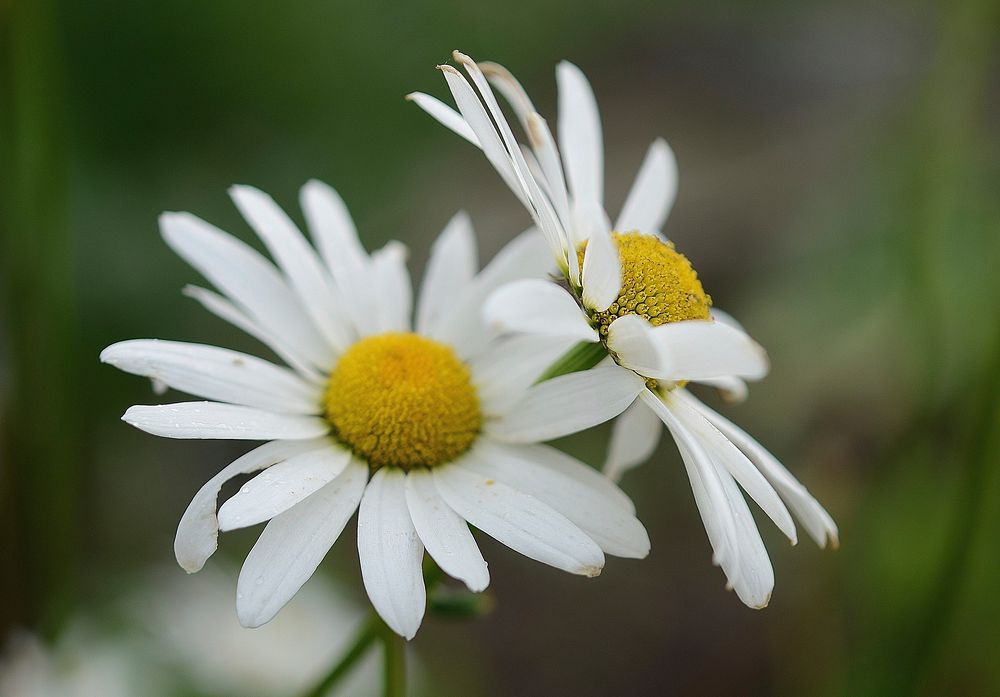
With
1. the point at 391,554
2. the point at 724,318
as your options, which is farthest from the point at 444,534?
the point at 724,318

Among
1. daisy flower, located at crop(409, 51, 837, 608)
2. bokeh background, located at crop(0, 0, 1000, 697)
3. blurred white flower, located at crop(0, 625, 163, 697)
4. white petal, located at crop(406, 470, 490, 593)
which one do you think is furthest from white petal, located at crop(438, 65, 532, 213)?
blurred white flower, located at crop(0, 625, 163, 697)

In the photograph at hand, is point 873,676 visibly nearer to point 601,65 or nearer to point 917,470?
point 917,470

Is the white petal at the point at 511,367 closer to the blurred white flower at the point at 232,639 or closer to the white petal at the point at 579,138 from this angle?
the white petal at the point at 579,138

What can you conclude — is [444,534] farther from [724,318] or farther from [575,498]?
[724,318]

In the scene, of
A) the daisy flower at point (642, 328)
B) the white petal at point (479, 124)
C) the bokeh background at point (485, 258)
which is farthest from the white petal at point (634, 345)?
the bokeh background at point (485, 258)

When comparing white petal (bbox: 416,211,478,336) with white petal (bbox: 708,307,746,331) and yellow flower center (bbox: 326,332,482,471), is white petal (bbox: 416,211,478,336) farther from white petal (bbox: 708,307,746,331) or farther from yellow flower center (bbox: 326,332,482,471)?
white petal (bbox: 708,307,746,331)

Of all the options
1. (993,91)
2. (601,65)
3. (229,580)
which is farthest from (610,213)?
(229,580)
